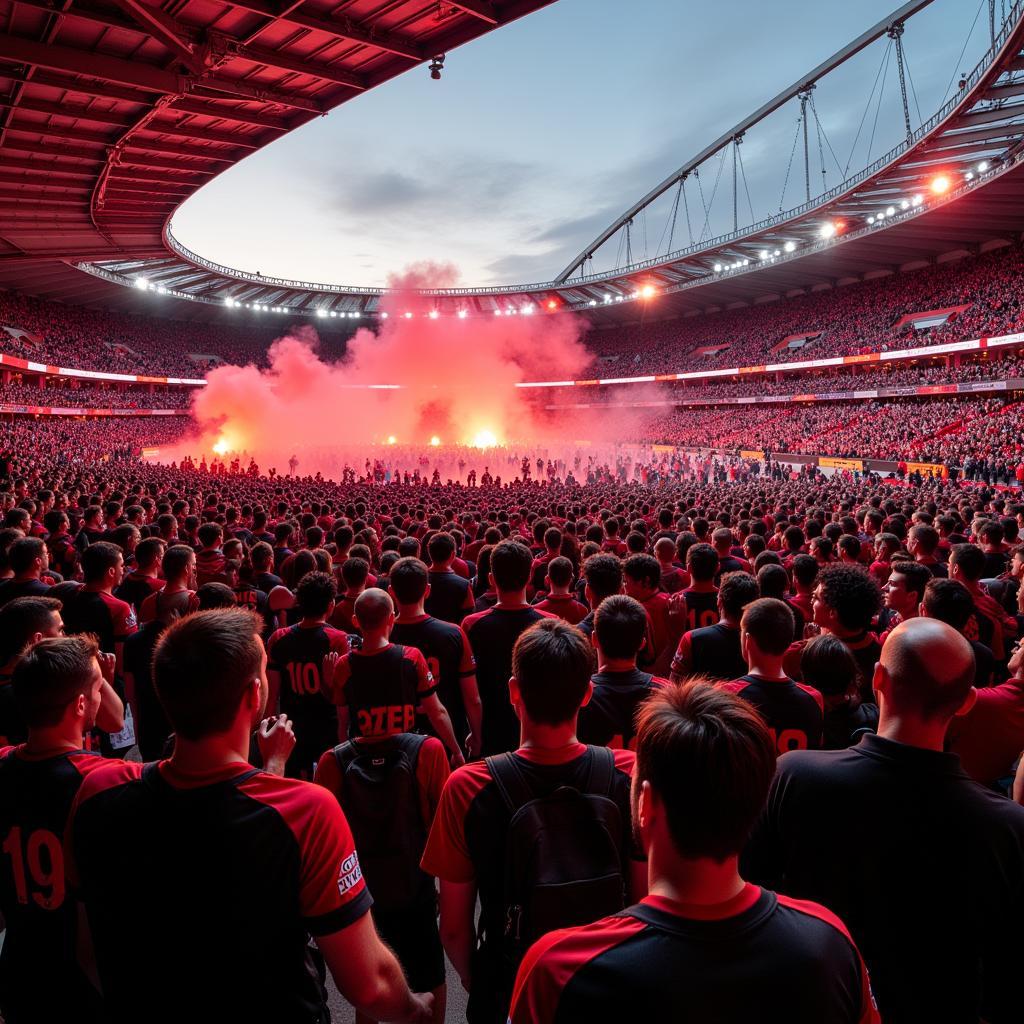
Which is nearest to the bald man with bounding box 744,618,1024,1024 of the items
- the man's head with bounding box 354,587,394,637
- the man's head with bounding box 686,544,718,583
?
the man's head with bounding box 354,587,394,637

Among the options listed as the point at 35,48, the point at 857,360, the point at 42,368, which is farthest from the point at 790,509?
the point at 42,368

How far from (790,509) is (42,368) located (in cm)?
4383

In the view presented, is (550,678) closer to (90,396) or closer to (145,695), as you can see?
(145,695)

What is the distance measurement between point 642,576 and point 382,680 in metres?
2.36

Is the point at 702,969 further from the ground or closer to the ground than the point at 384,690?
further from the ground

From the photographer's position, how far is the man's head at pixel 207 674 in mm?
1754

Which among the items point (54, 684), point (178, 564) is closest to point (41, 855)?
point (54, 684)

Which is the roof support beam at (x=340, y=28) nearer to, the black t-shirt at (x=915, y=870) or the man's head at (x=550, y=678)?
the man's head at (x=550, y=678)

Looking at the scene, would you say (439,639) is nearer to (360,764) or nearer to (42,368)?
(360,764)

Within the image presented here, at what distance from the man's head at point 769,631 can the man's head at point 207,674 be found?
218cm

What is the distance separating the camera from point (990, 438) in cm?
2641

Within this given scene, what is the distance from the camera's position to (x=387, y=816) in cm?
252

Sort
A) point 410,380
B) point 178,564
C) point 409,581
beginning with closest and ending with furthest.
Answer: point 409,581 < point 178,564 < point 410,380

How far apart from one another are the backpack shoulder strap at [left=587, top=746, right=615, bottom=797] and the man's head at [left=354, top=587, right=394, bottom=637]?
5.18ft
